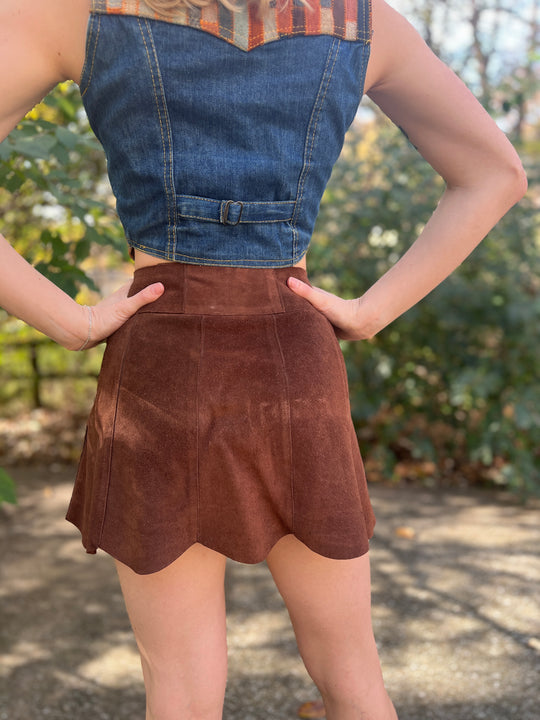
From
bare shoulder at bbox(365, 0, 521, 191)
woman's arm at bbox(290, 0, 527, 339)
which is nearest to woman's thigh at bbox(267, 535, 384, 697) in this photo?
woman's arm at bbox(290, 0, 527, 339)

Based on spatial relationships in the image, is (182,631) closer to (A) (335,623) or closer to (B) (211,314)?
(A) (335,623)

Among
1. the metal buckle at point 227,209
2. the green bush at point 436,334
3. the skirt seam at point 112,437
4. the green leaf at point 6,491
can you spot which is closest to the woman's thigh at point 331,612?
the skirt seam at point 112,437

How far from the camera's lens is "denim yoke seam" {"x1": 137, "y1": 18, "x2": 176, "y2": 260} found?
1103 mm

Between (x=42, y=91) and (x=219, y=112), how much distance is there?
0.30 metres

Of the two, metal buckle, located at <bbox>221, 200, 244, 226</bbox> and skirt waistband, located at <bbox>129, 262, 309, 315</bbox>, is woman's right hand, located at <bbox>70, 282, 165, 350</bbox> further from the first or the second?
metal buckle, located at <bbox>221, 200, 244, 226</bbox>

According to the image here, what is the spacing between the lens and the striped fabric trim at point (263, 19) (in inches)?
43.1

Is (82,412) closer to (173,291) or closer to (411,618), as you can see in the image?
(411,618)

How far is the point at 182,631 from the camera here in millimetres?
1214

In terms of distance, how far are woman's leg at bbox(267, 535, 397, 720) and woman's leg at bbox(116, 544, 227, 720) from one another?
127 millimetres

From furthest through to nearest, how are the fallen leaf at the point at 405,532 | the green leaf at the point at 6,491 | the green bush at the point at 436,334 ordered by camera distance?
the green bush at the point at 436,334
the fallen leaf at the point at 405,532
the green leaf at the point at 6,491

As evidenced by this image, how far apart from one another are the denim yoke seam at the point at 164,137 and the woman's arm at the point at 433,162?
0.25 metres

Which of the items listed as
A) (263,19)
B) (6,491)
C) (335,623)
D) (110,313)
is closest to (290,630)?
(6,491)

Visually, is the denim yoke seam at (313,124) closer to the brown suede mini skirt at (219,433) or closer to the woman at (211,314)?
the woman at (211,314)

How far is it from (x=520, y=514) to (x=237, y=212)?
12.0 feet
